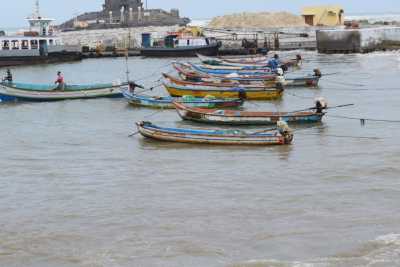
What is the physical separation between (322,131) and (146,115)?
8930 mm

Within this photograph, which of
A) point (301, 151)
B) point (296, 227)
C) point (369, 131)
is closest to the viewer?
point (296, 227)

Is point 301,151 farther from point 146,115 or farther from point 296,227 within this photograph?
point 146,115

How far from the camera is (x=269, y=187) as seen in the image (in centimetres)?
1902

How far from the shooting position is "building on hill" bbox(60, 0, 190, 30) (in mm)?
127019

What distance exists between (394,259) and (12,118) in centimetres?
2366

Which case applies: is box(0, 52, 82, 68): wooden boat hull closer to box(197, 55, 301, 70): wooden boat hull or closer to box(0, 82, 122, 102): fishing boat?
box(197, 55, 301, 70): wooden boat hull

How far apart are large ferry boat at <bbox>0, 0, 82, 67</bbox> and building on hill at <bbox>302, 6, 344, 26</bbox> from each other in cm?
3907

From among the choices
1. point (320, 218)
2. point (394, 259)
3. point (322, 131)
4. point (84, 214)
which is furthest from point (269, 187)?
point (322, 131)

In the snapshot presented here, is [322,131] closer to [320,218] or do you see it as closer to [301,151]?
[301,151]

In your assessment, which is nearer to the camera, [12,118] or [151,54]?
[12,118]

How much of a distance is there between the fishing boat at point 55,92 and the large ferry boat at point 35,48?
2951 centimetres

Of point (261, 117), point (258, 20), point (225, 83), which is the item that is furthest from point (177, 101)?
point (258, 20)

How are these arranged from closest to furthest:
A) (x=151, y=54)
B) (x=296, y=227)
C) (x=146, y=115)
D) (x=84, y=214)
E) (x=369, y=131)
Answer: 1. (x=296, y=227)
2. (x=84, y=214)
3. (x=369, y=131)
4. (x=146, y=115)
5. (x=151, y=54)

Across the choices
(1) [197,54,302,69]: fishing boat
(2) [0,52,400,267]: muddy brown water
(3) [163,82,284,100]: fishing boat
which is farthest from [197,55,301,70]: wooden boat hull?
(2) [0,52,400,267]: muddy brown water
